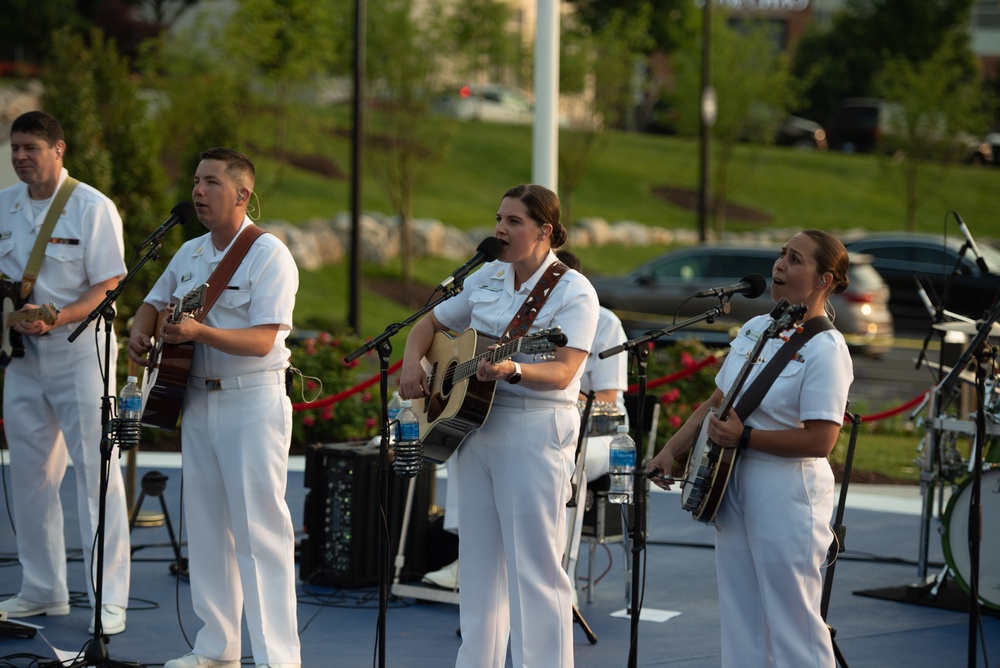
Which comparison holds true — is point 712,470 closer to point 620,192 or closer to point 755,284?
point 755,284

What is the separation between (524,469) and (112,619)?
2584 millimetres

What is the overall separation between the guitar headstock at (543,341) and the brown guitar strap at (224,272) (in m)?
1.45

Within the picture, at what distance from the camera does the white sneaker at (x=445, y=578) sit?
23.3ft

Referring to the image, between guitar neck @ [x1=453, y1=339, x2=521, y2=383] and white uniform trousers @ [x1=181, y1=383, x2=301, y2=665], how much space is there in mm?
916

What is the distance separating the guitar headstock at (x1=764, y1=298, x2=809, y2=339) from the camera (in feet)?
14.5

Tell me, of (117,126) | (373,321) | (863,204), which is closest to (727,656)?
(117,126)

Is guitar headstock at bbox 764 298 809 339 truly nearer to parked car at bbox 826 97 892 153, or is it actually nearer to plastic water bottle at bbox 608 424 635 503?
plastic water bottle at bbox 608 424 635 503

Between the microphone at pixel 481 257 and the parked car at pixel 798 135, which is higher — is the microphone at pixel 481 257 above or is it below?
below

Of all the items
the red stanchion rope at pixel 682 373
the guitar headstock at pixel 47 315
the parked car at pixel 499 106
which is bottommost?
the red stanchion rope at pixel 682 373

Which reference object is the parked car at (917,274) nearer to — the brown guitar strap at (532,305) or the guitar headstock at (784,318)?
the brown guitar strap at (532,305)

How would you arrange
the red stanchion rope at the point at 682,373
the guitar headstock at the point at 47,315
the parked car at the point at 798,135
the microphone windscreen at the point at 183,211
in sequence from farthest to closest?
the parked car at the point at 798,135, the red stanchion rope at the point at 682,373, the guitar headstock at the point at 47,315, the microphone windscreen at the point at 183,211

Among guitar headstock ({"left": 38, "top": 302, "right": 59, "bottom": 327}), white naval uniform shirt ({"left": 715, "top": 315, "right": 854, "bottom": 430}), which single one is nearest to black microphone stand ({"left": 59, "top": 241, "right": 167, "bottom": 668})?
guitar headstock ({"left": 38, "top": 302, "right": 59, "bottom": 327})

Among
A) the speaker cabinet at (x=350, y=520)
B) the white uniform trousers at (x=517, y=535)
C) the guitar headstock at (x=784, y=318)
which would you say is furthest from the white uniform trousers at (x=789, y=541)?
the speaker cabinet at (x=350, y=520)

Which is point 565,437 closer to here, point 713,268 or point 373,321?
point 713,268
